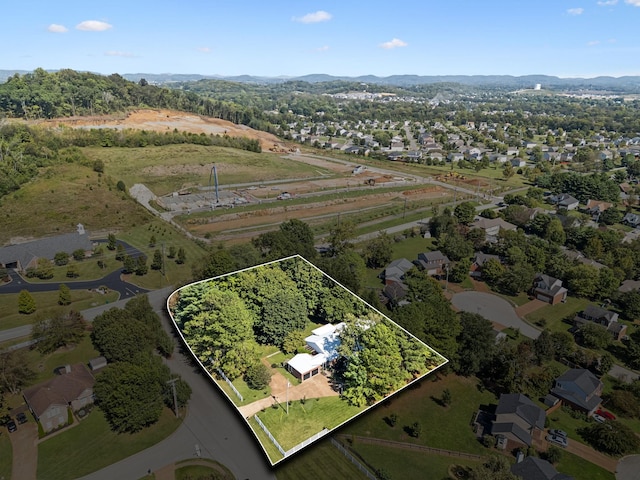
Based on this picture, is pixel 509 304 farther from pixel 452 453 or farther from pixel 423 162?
pixel 423 162

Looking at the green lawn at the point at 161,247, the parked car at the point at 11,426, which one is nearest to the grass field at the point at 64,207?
the green lawn at the point at 161,247

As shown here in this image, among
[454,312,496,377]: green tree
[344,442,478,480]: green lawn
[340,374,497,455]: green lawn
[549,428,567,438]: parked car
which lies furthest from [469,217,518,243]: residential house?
[344,442,478,480]: green lawn

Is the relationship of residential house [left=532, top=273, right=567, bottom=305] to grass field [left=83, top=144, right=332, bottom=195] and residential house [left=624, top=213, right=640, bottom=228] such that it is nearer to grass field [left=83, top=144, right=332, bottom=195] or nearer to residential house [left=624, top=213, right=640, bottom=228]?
residential house [left=624, top=213, right=640, bottom=228]

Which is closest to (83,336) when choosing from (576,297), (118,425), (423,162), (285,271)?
(118,425)

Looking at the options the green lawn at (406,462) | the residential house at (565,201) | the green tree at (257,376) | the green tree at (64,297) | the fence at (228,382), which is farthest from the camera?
the residential house at (565,201)

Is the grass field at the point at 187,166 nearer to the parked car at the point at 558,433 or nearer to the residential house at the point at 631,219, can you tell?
the residential house at the point at 631,219

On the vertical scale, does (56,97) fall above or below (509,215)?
above
